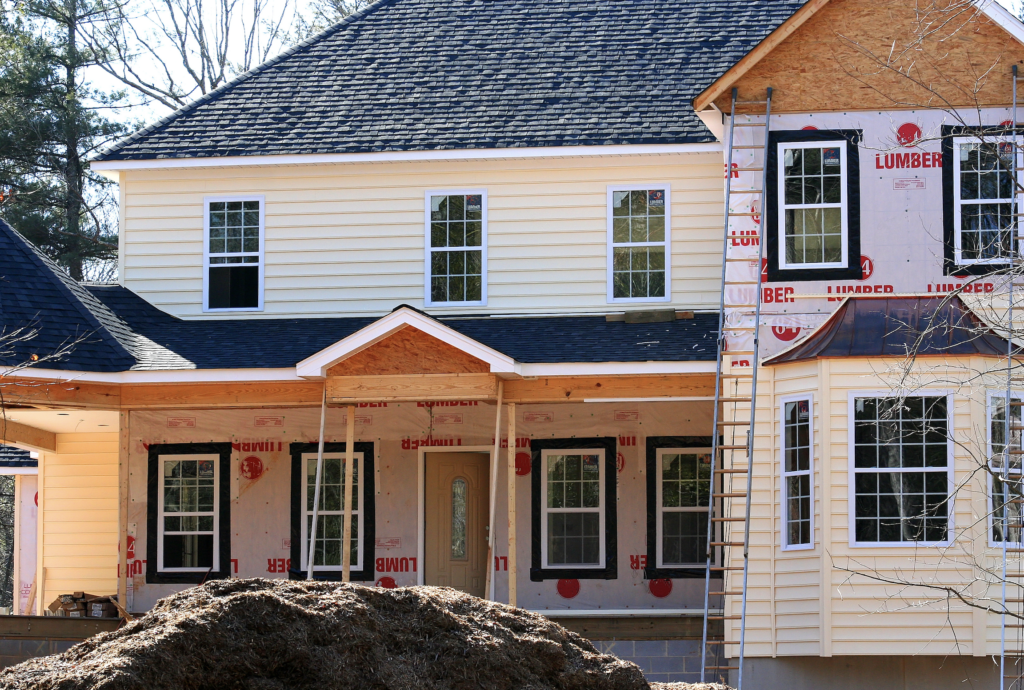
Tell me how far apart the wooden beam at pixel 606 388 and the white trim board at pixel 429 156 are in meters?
3.43

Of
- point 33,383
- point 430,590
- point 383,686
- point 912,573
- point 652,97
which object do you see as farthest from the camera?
point 652,97

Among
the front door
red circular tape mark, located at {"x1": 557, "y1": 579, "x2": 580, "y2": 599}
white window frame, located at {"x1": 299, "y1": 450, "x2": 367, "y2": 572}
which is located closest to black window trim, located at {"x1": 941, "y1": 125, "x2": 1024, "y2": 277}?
red circular tape mark, located at {"x1": 557, "y1": 579, "x2": 580, "y2": 599}

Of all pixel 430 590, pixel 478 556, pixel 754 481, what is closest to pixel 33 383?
pixel 478 556

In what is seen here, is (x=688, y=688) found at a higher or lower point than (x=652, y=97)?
lower

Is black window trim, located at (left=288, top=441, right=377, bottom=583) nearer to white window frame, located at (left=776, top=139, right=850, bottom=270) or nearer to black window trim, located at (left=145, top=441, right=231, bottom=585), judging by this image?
black window trim, located at (left=145, top=441, right=231, bottom=585)

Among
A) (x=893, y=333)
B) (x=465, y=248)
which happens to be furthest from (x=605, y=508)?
(x=893, y=333)

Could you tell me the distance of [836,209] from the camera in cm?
1384

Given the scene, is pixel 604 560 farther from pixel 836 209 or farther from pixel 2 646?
pixel 2 646

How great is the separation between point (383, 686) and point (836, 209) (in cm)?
917

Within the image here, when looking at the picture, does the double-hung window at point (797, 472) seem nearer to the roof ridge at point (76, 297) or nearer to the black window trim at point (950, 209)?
the black window trim at point (950, 209)

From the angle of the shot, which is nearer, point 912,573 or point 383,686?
point 383,686

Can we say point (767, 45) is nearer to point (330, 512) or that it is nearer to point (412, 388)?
point (412, 388)

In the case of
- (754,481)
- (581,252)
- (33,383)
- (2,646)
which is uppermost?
(581,252)

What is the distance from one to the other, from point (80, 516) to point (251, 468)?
2731mm
